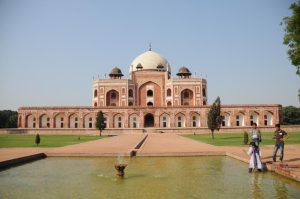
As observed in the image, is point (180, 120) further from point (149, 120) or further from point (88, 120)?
point (88, 120)

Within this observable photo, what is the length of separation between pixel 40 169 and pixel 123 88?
3782 centimetres

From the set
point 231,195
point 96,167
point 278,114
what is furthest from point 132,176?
point 278,114

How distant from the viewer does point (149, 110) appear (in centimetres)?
4069

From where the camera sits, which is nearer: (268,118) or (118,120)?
(268,118)

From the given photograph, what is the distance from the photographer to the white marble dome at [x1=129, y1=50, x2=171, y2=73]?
165 feet

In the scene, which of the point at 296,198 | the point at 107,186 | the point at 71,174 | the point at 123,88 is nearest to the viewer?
the point at 296,198

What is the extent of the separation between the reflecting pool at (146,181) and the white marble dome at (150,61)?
134 ft

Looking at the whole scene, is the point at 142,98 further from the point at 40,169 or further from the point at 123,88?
the point at 40,169

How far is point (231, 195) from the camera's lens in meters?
5.80

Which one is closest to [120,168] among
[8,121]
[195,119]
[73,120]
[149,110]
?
[149,110]

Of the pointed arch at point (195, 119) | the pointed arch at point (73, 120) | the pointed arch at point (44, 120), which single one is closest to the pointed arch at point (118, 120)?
the pointed arch at point (73, 120)

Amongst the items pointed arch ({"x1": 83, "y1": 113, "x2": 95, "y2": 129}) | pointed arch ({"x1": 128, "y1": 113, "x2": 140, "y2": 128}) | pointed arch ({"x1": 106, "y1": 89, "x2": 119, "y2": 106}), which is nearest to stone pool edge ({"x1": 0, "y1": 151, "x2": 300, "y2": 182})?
pointed arch ({"x1": 128, "y1": 113, "x2": 140, "y2": 128})

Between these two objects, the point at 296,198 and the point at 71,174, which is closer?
the point at 296,198

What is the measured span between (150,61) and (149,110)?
1236 centimetres
